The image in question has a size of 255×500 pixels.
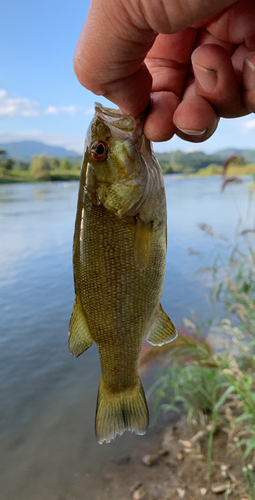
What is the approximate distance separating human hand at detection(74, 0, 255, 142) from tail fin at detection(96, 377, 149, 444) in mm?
982

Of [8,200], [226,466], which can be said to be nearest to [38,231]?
[8,200]

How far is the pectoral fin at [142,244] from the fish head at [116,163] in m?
0.07

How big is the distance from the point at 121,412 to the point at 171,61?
1468 millimetres

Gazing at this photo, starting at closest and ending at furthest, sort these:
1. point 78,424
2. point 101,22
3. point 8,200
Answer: point 101,22
point 78,424
point 8,200

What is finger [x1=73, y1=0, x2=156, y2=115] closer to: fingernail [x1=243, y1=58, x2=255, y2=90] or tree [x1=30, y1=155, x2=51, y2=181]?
fingernail [x1=243, y1=58, x2=255, y2=90]

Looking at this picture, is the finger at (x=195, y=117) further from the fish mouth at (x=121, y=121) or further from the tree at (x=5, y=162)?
the tree at (x=5, y=162)

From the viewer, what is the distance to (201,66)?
3.82 ft

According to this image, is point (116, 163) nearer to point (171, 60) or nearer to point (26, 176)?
point (171, 60)

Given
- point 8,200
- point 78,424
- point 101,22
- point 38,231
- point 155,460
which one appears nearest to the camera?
point 101,22

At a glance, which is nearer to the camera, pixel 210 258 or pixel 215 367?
pixel 215 367

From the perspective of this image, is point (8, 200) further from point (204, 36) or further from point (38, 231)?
point (204, 36)

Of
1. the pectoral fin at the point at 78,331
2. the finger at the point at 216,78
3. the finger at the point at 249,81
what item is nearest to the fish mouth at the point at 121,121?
the finger at the point at 216,78

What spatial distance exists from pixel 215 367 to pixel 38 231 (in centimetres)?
587

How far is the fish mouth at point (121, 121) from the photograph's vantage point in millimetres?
1240
